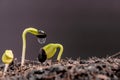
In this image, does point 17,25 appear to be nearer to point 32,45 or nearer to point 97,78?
point 32,45

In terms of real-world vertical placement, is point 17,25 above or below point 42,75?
above

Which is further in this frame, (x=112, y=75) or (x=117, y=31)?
(x=117, y=31)

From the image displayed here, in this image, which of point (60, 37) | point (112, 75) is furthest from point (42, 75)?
point (60, 37)

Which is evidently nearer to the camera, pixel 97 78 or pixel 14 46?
pixel 97 78

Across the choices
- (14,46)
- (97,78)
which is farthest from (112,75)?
(14,46)

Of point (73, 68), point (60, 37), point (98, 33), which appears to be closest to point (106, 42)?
point (98, 33)

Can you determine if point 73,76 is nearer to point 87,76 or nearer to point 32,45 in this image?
point 87,76

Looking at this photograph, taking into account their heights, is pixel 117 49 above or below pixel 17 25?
below

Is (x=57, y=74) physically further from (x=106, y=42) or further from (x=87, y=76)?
(x=106, y=42)
